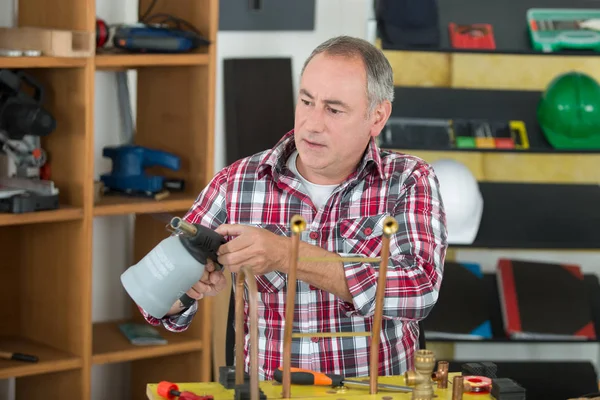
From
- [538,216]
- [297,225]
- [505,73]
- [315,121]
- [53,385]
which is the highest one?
[505,73]

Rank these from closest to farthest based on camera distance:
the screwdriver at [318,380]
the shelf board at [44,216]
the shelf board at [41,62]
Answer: the screwdriver at [318,380]
the shelf board at [41,62]
the shelf board at [44,216]

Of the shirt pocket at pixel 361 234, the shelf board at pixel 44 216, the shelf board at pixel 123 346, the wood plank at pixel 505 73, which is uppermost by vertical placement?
the wood plank at pixel 505 73

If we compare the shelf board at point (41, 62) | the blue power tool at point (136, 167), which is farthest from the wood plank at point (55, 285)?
the shelf board at point (41, 62)

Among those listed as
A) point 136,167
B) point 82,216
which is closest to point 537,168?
point 136,167

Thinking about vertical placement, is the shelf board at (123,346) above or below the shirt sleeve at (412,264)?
below

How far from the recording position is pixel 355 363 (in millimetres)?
2182

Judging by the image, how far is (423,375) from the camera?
1.64 m

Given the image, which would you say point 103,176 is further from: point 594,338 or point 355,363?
point 594,338

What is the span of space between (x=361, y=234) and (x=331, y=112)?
0.28m

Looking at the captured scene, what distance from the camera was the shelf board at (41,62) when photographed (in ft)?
8.73

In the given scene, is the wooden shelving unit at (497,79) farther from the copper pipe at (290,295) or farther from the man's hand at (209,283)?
the copper pipe at (290,295)

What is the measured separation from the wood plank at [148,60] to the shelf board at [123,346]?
0.87 meters

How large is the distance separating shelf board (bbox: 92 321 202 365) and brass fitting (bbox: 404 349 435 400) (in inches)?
62.6

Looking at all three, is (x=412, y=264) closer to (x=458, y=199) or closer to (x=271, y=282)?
(x=271, y=282)
